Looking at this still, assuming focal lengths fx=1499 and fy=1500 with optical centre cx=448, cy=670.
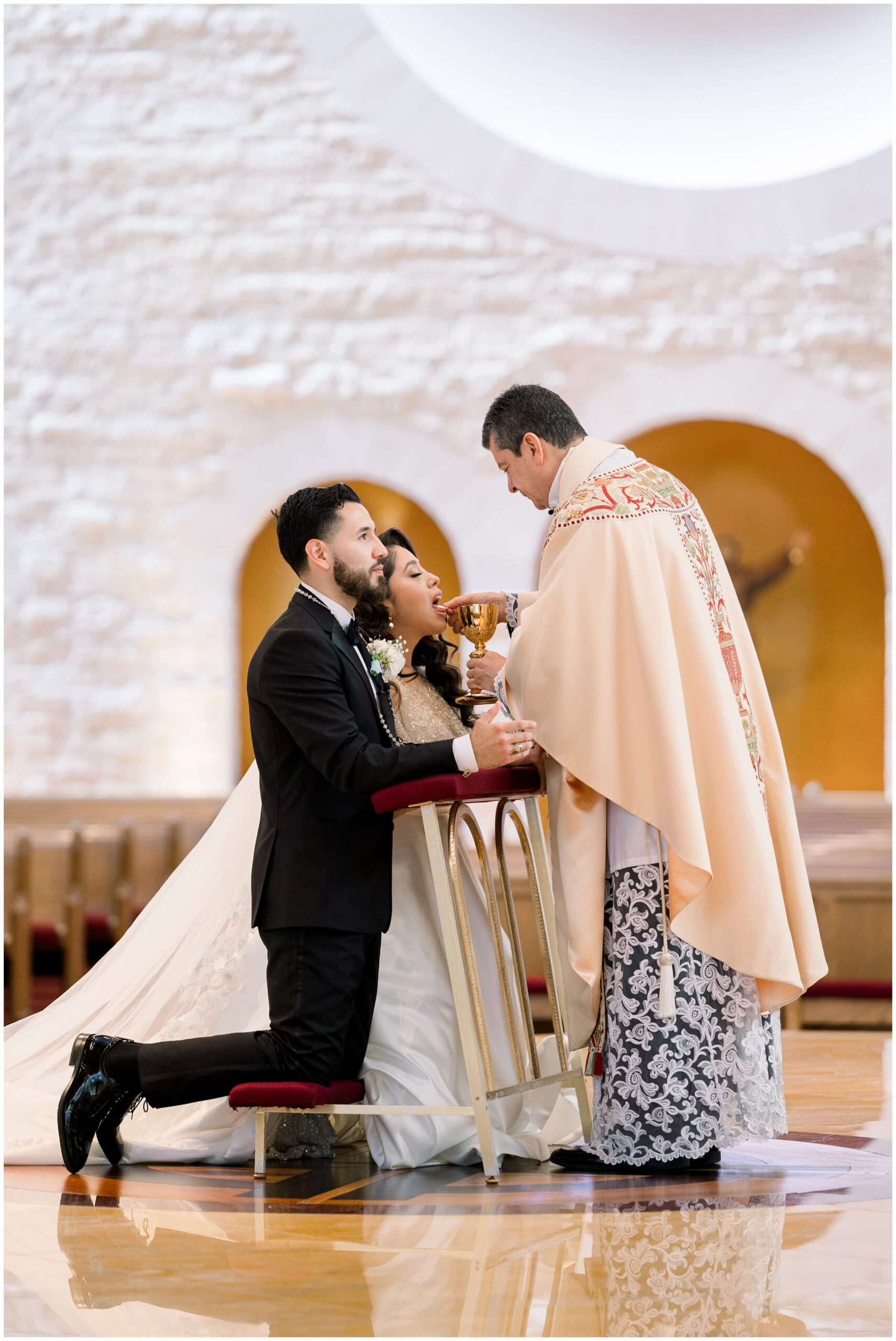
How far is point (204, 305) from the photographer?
9648 mm

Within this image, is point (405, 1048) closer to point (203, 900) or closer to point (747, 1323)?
point (203, 900)

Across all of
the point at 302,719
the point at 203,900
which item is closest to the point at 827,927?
the point at 203,900

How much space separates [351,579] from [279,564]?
6358mm

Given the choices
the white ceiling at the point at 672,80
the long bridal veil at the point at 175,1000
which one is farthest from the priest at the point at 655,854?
the white ceiling at the point at 672,80

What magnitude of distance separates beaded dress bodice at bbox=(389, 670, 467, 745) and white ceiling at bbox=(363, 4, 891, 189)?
21.6 ft

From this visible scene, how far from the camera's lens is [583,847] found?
135 inches

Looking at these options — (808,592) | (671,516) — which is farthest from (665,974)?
(808,592)

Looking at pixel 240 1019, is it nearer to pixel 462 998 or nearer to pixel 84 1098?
pixel 84 1098

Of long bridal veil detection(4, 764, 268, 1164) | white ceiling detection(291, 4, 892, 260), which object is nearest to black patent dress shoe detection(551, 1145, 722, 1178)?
long bridal veil detection(4, 764, 268, 1164)

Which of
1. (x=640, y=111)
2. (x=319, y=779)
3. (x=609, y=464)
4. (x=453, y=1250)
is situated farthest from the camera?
(x=640, y=111)

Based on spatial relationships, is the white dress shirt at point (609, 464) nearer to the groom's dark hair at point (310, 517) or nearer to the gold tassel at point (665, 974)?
the groom's dark hair at point (310, 517)

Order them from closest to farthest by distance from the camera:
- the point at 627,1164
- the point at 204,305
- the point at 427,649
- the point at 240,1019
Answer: the point at 627,1164, the point at 240,1019, the point at 427,649, the point at 204,305

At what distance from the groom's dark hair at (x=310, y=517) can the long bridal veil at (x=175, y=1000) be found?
2.20ft

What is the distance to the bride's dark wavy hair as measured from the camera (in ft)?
13.4
